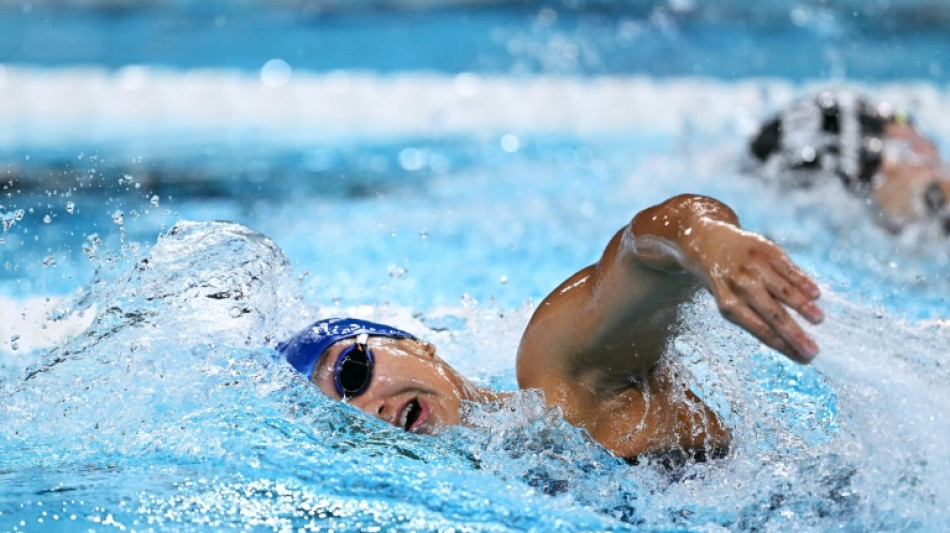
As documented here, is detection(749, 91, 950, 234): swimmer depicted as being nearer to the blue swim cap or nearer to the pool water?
the pool water

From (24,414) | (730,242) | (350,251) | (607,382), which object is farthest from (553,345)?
(350,251)

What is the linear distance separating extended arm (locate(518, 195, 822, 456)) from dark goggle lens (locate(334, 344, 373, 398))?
231 mm

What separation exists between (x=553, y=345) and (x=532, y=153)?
2.75 metres

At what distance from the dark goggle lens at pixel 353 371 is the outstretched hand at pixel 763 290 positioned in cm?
64

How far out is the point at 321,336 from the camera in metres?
1.73

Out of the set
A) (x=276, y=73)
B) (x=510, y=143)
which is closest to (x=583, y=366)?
(x=510, y=143)

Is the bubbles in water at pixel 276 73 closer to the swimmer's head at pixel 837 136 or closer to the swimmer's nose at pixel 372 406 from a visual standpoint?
the swimmer's head at pixel 837 136

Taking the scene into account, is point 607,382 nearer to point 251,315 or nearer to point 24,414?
point 251,315

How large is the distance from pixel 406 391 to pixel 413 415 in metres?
0.04

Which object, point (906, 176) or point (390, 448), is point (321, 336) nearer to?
point (390, 448)

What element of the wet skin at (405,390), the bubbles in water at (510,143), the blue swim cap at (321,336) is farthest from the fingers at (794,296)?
the bubbles in water at (510,143)

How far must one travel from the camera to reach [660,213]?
132 centimetres

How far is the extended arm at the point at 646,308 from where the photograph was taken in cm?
107

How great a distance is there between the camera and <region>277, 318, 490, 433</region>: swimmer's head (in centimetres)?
164
